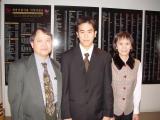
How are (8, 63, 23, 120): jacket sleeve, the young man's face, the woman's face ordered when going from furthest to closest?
1. the woman's face
2. the young man's face
3. (8, 63, 23, 120): jacket sleeve

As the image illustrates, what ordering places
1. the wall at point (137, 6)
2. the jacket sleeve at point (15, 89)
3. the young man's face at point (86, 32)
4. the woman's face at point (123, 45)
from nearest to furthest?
the jacket sleeve at point (15, 89) < the young man's face at point (86, 32) < the woman's face at point (123, 45) < the wall at point (137, 6)

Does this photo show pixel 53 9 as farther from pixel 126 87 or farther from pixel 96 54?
pixel 126 87

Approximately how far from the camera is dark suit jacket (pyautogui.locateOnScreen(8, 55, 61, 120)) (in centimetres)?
193

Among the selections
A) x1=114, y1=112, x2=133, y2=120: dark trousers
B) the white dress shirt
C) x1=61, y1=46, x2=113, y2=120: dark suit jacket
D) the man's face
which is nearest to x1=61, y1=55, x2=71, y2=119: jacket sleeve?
x1=61, y1=46, x2=113, y2=120: dark suit jacket

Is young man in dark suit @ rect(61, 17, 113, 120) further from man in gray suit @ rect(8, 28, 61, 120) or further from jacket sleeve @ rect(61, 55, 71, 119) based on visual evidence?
man in gray suit @ rect(8, 28, 61, 120)

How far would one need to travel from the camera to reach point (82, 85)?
6.95ft

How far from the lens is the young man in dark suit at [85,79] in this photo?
2.11 meters

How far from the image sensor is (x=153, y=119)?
3475 mm

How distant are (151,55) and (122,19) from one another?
717 mm

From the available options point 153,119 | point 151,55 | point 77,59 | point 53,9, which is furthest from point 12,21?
point 153,119

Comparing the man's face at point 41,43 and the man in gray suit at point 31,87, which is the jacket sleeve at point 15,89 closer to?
the man in gray suit at point 31,87

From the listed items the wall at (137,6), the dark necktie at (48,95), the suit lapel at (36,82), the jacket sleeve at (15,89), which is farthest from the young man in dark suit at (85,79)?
the wall at (137,6)

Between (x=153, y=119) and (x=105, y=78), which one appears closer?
(x=105, y=78)

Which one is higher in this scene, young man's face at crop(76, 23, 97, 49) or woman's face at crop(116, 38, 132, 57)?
young man's face at crop(76, 23, 97, 49)
